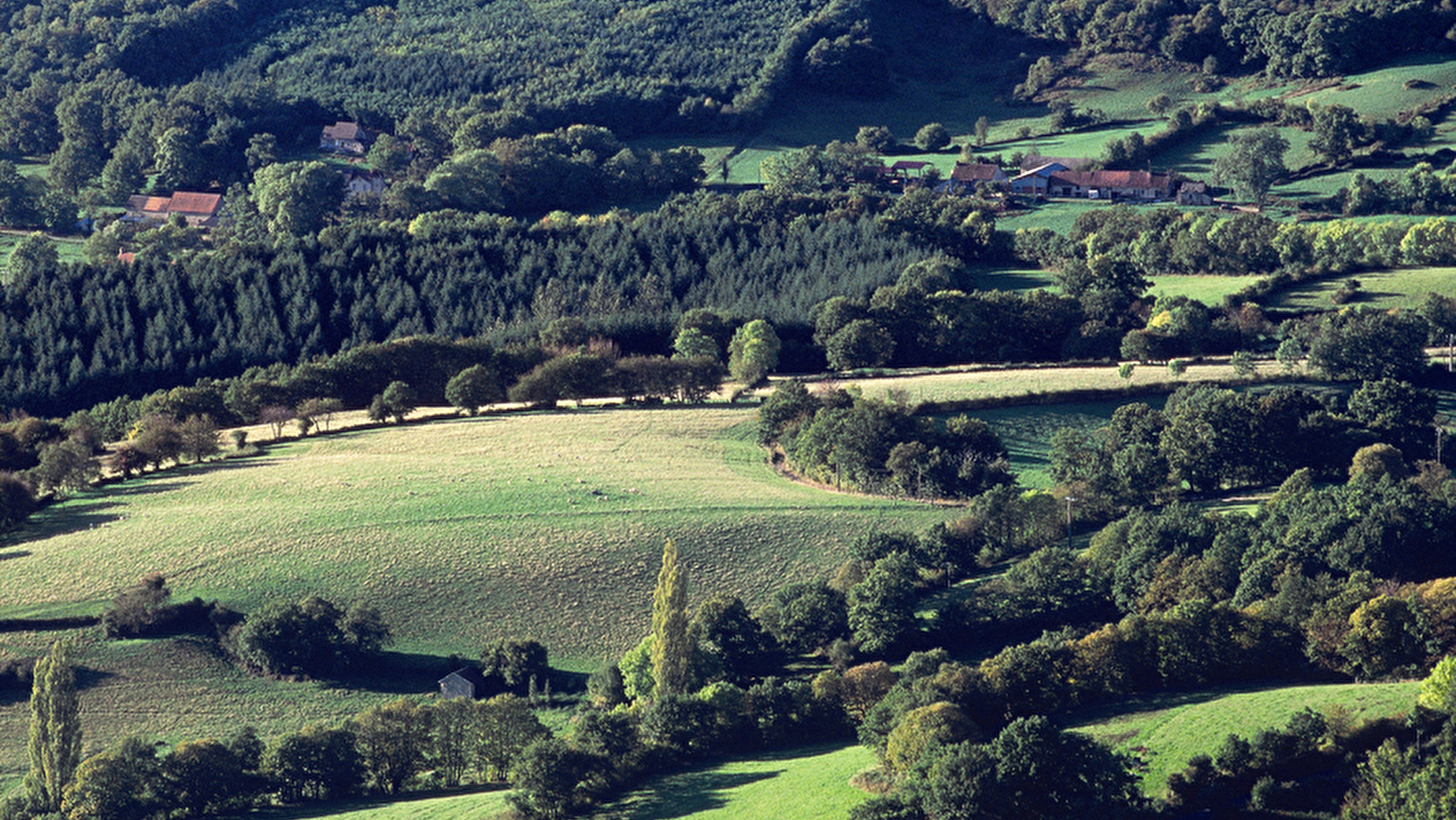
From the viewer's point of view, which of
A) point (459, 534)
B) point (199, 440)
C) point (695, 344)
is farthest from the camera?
point (695, 344)

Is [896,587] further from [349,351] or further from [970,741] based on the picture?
[349,351]

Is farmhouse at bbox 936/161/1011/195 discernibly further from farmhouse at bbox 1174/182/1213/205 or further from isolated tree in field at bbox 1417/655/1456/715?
isolated tree in field at bbox 1417/655/1456/715

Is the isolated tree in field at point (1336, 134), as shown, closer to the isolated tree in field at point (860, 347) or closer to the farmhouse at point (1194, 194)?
the farmhouse at point (1194, 194)

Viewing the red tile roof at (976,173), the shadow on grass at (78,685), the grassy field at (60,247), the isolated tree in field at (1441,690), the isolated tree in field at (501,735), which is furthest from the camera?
the red tile roof at (976,173)

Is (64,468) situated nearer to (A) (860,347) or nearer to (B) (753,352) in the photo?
(B) (753,352)

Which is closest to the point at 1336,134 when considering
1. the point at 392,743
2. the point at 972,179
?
the point at 972,179

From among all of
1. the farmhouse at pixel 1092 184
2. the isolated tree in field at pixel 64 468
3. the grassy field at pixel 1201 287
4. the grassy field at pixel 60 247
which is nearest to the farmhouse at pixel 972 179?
the farmhouse at pixel 1092 184
